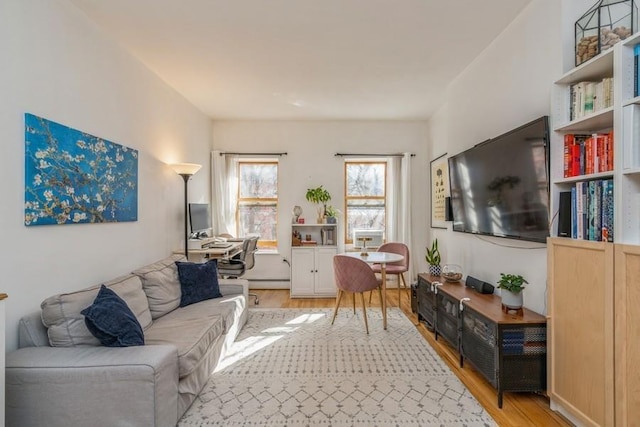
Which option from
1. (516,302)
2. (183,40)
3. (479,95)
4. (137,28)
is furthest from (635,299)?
(137,28)

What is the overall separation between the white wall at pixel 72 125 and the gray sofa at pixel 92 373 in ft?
0.74

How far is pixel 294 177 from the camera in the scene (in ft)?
17.8

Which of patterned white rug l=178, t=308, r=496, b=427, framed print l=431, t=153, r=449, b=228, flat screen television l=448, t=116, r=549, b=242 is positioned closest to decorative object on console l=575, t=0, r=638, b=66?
flat screen television l=448, t=116, r=549, b=242

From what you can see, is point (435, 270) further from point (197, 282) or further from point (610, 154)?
point (197, 282)

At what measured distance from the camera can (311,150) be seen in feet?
17.8

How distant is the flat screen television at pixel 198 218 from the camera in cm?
405

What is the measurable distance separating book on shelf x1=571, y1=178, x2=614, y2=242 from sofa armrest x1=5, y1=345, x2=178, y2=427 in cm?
249

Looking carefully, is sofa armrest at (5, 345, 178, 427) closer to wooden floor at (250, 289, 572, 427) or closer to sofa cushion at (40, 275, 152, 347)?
sofa cushion at (40, 275, 152, 347)

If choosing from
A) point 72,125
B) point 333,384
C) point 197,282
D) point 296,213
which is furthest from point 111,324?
point 296,213

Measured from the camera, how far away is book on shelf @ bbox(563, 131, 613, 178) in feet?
5.60

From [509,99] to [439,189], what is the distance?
7.22 ft

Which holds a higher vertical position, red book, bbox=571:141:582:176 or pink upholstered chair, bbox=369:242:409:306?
red book, bbox=571:141:582:176

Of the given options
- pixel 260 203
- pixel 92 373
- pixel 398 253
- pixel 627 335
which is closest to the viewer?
pixel 627 335

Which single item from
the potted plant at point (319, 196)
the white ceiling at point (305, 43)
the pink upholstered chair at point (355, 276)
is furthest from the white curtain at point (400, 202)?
the pink upholstered chair at point (355, 276)
